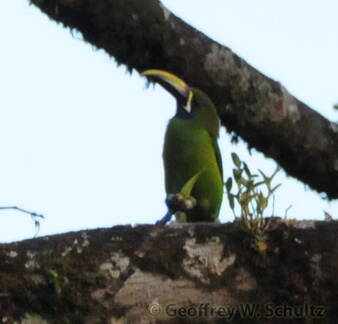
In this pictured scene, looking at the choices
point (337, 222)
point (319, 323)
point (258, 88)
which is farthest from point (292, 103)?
point (319, 323)

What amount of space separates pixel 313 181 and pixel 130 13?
0.96 metres

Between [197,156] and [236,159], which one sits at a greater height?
[197,156]

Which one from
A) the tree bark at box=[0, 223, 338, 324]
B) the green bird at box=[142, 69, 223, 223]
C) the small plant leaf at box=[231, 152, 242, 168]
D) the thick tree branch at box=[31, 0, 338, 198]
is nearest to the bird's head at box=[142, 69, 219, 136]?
the green bird at box=[142, 69, 223, 223]

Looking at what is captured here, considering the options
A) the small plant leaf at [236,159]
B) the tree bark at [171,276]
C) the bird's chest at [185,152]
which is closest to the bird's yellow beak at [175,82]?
the bird's chest at [185,152]

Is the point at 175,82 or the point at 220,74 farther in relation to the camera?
the point at 175,82

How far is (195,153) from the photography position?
476cm

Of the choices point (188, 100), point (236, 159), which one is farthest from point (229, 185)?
point (188, 100)

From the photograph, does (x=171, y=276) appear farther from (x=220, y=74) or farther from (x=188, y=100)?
(x=188, y=100)

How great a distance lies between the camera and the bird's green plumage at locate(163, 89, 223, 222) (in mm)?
4594

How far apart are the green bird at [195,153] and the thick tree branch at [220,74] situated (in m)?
0.49

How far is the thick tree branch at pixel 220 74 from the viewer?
12.4 feet

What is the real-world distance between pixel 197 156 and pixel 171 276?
7.50 ft

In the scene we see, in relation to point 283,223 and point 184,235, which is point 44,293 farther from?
point 283,223

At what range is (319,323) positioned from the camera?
2.45 meters
